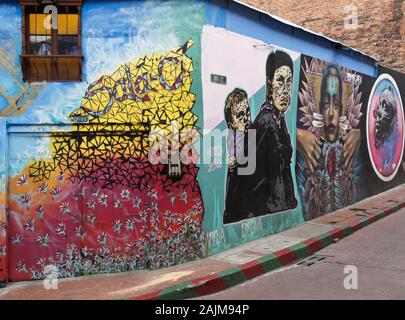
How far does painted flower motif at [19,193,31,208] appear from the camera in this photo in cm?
648

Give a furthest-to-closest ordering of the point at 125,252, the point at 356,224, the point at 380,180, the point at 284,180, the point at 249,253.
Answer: the point at 380,180 → the point at 356,224 → the point at 284,180 → the point at 249,253 → the point at 125,252

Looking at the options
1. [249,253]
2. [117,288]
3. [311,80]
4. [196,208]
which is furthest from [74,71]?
[311,80]

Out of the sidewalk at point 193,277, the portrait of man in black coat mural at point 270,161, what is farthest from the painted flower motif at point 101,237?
the portrait of man in black coat mural at point 270,161

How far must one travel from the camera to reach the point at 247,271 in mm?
6402

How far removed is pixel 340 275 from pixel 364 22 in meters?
12.4

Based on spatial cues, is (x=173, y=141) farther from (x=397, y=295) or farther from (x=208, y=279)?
(x=397, y=295)

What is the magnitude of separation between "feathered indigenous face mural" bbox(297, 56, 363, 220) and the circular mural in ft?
3.20

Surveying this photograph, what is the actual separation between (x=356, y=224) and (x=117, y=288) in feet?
17.6

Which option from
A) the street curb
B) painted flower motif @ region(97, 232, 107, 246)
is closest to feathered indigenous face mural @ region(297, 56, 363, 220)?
the street curb

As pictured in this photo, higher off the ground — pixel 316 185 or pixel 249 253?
pixel 316 185

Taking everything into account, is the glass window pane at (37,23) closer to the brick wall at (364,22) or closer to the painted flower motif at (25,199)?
the painted flower motif at (25,199)

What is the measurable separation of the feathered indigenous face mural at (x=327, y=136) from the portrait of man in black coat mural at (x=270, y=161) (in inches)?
21.5

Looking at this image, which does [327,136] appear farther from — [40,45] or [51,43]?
[40,45]

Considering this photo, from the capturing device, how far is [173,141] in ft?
21.5
